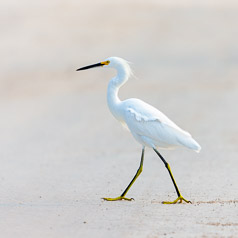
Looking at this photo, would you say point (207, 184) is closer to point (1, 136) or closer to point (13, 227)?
point (13, 227)

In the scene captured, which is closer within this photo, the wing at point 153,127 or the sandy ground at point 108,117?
the sandy ground at point 108,117

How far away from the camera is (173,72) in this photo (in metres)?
23.0

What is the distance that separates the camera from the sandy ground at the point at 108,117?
781 centimetres

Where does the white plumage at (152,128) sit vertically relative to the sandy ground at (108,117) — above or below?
above

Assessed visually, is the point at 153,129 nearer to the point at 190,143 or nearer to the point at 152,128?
the point at 152,128

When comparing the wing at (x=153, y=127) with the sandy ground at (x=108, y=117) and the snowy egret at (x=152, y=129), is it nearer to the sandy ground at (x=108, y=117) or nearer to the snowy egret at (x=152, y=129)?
the snowy egret at (x=152, y=129)

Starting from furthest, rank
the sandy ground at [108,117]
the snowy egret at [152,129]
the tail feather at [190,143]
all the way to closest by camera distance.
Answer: the snowy egret at [152,129] → the tail feather at [190,143] → the sandy ground at [108,117]

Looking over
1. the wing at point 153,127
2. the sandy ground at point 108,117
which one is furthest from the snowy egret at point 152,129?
the sandy ground at point 108,117

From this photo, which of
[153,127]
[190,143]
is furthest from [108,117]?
[190,143]

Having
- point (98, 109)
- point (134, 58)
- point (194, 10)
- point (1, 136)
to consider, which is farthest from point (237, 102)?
point (194, 10)

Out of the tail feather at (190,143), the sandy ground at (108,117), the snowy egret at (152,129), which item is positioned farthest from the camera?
the snowy egret at (152,129)

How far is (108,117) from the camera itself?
52.5 feet

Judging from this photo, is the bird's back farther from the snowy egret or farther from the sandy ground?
the sandy ground

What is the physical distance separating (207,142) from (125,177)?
2907mm
